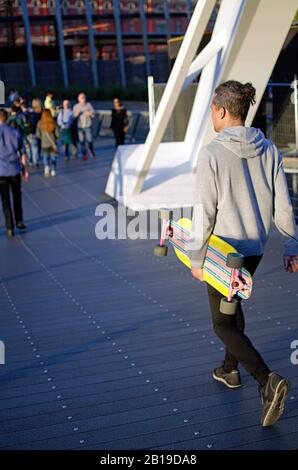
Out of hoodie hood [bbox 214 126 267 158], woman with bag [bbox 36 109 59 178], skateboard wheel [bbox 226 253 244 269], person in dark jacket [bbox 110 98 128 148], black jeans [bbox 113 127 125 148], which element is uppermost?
hoodie hood [bbox 214 126 267 158]

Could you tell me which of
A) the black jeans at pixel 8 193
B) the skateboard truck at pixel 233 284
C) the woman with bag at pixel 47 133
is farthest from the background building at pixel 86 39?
the skateboard truck at pixel 233 284

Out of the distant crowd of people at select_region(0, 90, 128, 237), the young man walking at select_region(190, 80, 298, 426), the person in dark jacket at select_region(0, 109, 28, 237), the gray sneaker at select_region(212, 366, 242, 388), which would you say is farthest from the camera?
the distant crowd of people at select_region(0, 90, 128, 237)

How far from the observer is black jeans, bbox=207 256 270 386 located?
4.61 metres

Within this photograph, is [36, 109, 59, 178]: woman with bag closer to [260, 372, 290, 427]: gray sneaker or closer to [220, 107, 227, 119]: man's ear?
[220, 107, 227, 119]: man's ear

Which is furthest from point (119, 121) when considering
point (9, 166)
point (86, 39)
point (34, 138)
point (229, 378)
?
point (86, 39)

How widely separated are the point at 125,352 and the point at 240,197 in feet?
6.64

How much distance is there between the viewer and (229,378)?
5227 mm

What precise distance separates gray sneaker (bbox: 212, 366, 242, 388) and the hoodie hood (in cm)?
145

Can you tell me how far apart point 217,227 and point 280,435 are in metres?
1.18

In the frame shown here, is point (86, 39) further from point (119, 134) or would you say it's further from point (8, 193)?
point (8, 193)

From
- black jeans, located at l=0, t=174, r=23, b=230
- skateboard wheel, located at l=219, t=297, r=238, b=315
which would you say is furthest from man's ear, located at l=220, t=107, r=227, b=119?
black jeans, located at l=0, t=174, r=23, b=230

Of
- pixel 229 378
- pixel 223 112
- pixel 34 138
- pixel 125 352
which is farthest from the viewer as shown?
pixel 34 138

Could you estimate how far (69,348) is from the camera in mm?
6348
